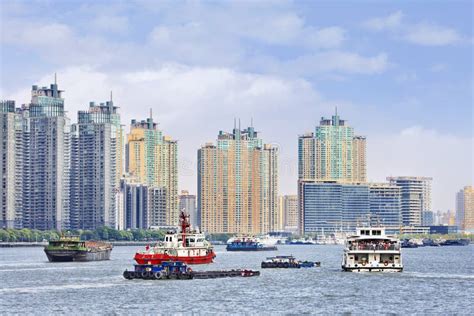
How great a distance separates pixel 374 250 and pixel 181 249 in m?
38.8

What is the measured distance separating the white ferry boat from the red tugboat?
3017 centimetres

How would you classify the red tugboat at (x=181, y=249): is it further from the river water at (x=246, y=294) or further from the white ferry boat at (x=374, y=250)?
the white ferry boat at (x=374, y=250)

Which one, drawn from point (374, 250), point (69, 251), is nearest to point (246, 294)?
point (374, 250)

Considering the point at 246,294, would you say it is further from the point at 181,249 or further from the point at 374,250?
the point at 181,249

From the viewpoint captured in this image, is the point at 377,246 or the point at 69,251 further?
the point at 69,251

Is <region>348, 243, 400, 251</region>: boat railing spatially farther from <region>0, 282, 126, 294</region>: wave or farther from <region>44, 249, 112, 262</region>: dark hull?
<region>44, 249, 112, 262</region>: dark hull

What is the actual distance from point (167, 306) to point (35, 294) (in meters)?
17.8

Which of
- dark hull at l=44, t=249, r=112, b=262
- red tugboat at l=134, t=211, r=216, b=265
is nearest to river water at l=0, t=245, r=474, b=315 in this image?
red tugboat at l=134, t=211, r=216, b=265

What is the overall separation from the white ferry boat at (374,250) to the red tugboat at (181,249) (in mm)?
30169

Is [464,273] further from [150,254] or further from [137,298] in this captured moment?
[137,298]

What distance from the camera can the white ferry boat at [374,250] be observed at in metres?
125

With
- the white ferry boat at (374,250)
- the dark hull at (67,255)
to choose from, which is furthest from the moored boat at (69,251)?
the white ferry boat at (374,250)

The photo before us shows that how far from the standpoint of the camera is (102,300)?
96688 millimetres

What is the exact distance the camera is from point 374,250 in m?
125
